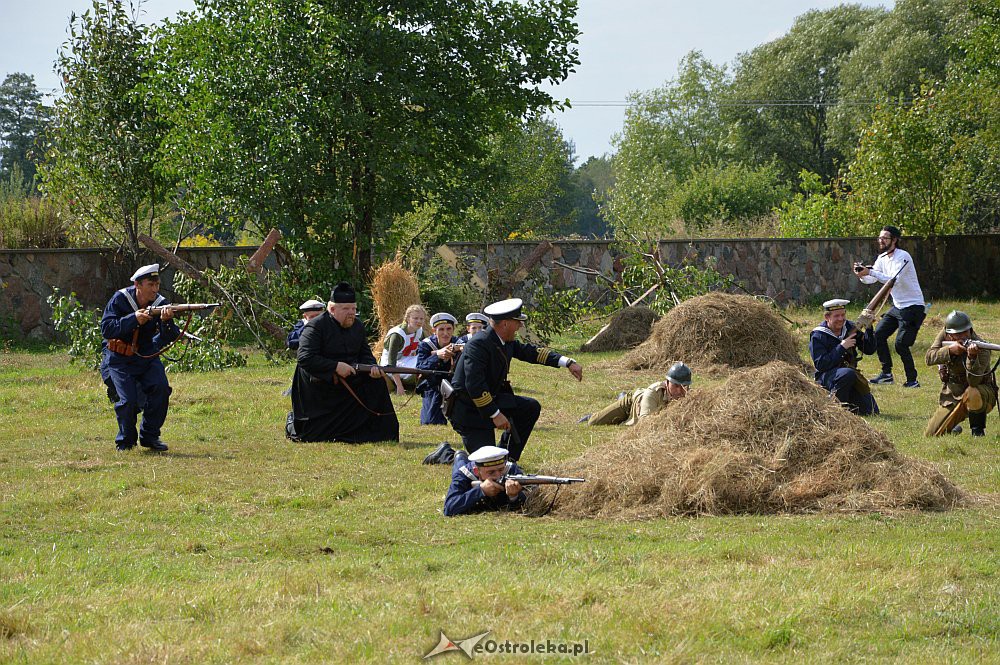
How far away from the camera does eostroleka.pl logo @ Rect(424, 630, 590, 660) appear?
5037mm

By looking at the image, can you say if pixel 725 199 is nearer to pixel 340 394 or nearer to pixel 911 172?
pixel 911 172

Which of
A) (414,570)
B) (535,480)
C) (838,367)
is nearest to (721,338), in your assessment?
(838,367)

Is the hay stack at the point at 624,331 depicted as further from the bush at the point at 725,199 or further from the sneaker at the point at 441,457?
the bush at the point at 725,199

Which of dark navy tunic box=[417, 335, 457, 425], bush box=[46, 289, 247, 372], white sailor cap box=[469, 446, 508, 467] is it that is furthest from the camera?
bush box=[46, 289, 247, 372]

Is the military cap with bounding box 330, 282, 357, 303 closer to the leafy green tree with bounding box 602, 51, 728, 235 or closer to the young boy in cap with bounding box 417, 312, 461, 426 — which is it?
the young boy in cap with bounding box 417, 312, 461, 426

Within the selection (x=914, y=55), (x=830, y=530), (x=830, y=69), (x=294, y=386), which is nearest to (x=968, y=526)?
(x=830, y=530)

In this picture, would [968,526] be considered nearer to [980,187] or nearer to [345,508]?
[345,508]

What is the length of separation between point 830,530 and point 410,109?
1434 centimetres

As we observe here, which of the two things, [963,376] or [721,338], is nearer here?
[963,376]

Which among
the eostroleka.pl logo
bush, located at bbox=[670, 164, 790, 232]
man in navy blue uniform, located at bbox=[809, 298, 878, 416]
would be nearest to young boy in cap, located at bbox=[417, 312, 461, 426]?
man in navy blue uniform, located at bbox=[809, 298, 878, 416]

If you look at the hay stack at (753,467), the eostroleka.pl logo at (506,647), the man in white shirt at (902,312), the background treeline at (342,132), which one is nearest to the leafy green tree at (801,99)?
the background treeline at (342,132)

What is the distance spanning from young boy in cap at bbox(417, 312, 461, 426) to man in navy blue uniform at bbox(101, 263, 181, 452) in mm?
2807

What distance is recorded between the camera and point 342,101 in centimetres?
1942

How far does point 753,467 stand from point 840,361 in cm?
514
